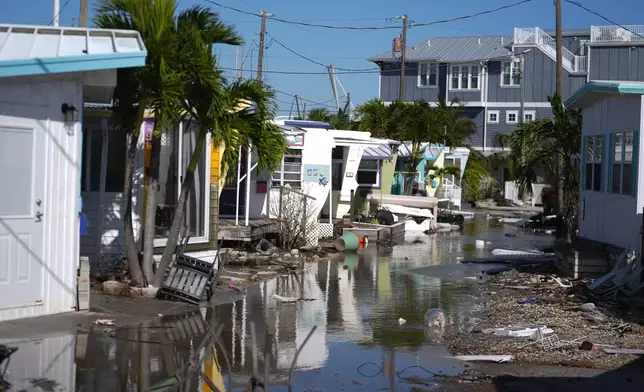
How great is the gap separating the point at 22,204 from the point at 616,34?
50262 millimetres

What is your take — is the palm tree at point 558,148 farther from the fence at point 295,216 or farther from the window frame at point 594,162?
the fence at point 295,216

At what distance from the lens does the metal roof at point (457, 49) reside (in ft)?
189

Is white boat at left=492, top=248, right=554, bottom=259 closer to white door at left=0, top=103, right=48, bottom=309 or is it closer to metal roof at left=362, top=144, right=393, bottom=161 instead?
metal roof at left=362, top=144, right=393, bottom=161

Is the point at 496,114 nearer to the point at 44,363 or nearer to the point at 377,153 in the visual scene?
the point at 377,153

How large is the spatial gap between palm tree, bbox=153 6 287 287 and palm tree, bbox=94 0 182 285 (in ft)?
0.91

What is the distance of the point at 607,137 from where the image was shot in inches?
693

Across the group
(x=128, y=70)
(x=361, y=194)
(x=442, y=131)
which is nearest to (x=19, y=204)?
(x=128, y=70)

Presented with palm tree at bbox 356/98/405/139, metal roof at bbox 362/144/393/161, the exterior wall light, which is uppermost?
palm tree at bbox 356/98/405/139

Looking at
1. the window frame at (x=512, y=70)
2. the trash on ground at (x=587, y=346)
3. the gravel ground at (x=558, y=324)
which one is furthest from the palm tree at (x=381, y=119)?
the trash on ground at (x=587, y=346)

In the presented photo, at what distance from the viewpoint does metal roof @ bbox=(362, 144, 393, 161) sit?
98.6 feet


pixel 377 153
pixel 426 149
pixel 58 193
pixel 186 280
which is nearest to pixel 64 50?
pixel 58 193

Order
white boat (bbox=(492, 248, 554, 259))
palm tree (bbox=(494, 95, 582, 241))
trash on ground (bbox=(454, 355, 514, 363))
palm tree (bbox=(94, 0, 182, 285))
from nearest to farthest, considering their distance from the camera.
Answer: trash on ground (bbox=(454, 355, 514, 363)) < palm tree (bbox=(94, 0, 182, 285)) < white boat (bbox=(492, 248, 554, 259)) < palm tree (bbox=(494, 95, 582, 241))

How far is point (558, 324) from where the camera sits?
1197 centimetres

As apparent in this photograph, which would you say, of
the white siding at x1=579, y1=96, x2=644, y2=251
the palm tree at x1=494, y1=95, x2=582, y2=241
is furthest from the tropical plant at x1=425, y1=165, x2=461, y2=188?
the white siding at x1=579, y1=96, x2=644, y2=251
